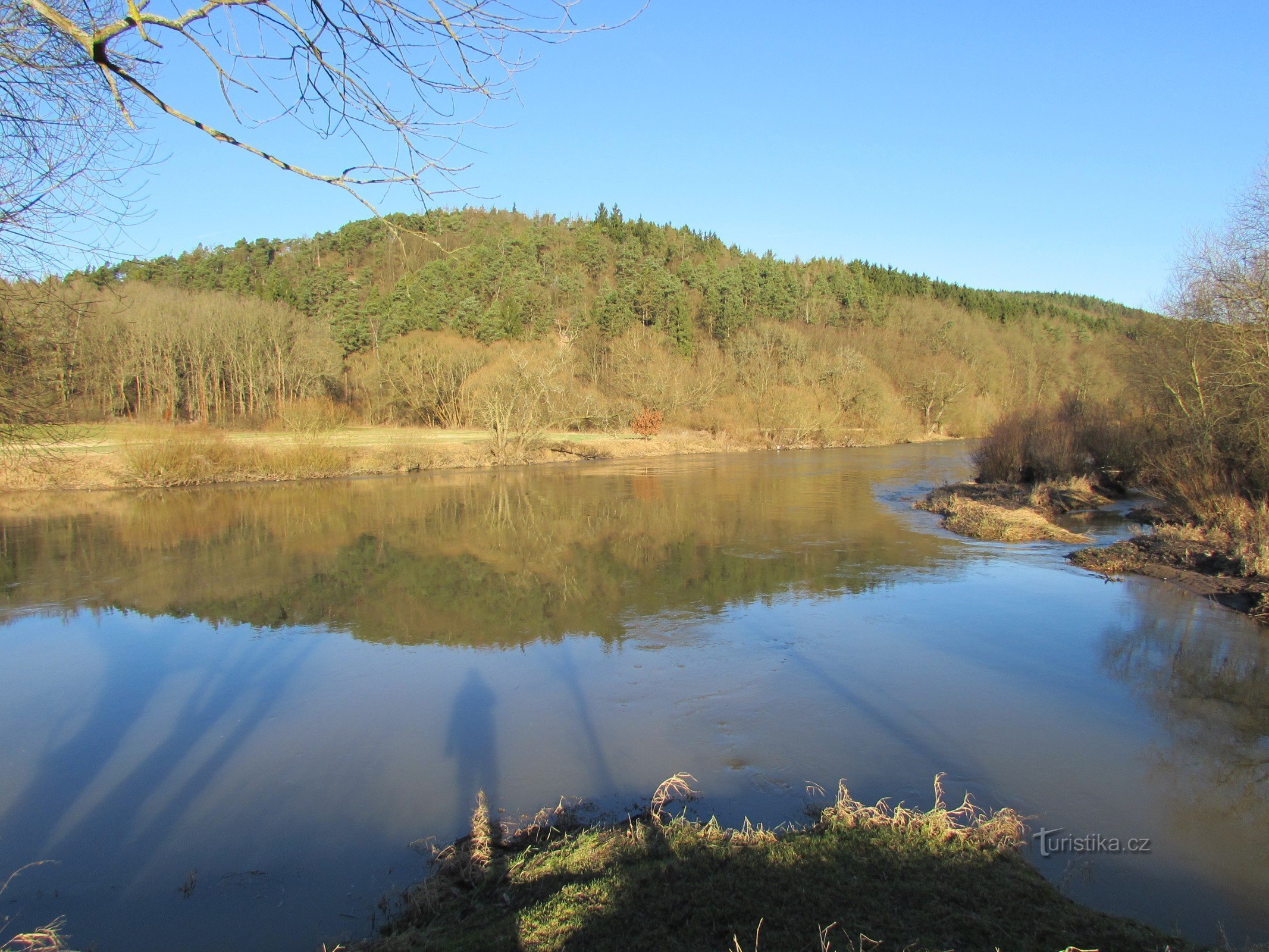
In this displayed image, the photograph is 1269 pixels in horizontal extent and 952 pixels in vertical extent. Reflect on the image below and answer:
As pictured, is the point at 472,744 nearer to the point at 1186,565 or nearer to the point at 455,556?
the point at 455,556

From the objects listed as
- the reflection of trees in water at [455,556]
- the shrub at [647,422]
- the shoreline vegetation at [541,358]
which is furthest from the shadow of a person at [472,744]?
the shrub at [647,422]

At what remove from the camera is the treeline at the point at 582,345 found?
41.7 meters

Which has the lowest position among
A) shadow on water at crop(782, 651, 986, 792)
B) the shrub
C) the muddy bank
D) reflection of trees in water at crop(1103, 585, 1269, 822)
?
shadow on water at crop(782, 651, 986, 792)

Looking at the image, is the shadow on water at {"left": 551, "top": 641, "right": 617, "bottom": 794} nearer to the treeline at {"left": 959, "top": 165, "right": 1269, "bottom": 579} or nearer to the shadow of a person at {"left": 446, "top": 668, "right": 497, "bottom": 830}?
the shadow of a person at {"left": 446, "top": 668, "right": 497, "bottom": 830}

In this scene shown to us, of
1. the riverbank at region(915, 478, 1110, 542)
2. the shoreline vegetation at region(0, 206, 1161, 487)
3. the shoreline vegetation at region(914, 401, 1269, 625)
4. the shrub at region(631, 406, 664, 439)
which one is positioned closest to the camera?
the shoreline vegetation at region(914, 401, 1269, 625)

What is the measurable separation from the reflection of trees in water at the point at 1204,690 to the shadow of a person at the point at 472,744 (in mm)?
4701

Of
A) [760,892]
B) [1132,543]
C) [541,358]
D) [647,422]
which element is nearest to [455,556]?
[760,892]

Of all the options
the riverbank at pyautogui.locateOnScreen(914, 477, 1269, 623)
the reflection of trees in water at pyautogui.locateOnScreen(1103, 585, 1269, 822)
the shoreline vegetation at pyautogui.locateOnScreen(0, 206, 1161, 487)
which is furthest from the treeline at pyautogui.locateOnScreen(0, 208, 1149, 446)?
the reflection of trees in water at pyautogui.locateOnScreen(1103, 585, 1269, 822)

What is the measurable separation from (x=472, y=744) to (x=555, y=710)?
88 cm

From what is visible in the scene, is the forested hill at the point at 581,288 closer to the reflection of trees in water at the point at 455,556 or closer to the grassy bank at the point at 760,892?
the reflection of trees in water at the point at 455,556

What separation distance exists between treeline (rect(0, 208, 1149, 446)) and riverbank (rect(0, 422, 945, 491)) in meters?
1.47

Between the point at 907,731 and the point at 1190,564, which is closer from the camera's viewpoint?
the point at 907,731

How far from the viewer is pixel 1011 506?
18391 millimetres

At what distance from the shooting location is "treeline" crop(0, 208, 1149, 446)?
41.7 meters
